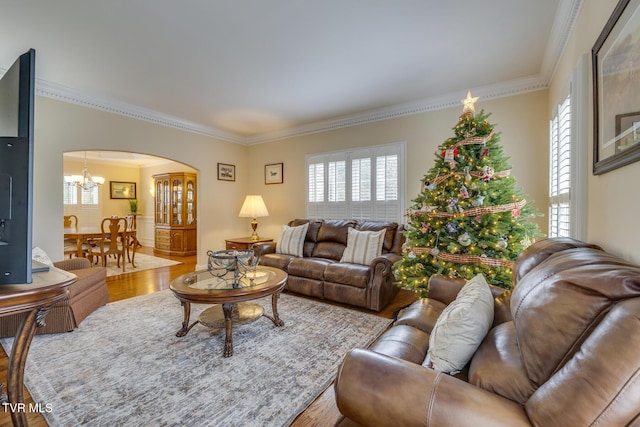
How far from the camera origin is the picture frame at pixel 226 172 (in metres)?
5.54

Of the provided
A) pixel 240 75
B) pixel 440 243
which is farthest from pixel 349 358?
pixel 240 75

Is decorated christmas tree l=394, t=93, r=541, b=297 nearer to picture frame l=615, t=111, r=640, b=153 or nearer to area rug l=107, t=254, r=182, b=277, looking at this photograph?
picture frame l=615, t=111, r=640, b=153

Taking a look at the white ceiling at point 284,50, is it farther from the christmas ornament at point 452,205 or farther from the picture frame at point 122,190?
the picture frame at point 122,190

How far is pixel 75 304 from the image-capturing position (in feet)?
8.89

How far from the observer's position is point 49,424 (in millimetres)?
1550

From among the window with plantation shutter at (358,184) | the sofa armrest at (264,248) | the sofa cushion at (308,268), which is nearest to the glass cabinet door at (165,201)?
the sofa armrest at (264,248)

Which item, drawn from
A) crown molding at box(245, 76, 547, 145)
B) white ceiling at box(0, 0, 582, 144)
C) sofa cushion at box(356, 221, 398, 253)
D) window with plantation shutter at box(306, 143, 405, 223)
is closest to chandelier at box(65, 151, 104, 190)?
white ceiling at box(0, 0, 582, 144)

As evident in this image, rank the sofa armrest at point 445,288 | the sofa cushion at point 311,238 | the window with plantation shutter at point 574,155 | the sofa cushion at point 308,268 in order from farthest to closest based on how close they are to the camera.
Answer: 1. the sofa cushion at point 311,238
2. the sofa cushion at point 308,268
3. the sofa armrest at point 445,288
4. the window with plantation shutter at point 574,155

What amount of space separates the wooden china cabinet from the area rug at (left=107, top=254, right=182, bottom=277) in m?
0.56

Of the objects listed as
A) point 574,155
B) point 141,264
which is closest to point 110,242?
point 141,264

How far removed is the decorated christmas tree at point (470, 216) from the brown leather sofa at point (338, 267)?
47cm

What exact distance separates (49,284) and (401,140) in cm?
414

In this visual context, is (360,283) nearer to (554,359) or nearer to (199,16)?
(554,359)

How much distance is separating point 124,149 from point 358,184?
3618 mm
